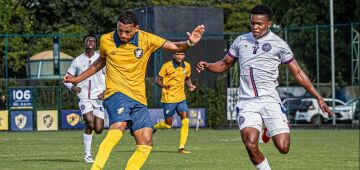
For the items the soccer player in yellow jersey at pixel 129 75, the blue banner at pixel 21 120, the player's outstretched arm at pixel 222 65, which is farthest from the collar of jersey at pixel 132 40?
the blue banner at pixel 21 120

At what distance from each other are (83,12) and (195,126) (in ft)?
94.1

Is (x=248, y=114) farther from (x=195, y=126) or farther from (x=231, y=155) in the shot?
(x=195, y=126)

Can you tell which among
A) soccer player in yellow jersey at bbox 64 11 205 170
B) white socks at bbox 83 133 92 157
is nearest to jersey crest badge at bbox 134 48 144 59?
soccer player in yellow jersey at bbox 64 11 205 170

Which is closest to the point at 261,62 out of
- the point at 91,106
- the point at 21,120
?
the point at 91,106

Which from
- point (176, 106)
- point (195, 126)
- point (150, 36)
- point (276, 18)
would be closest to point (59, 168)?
point (150, 36)

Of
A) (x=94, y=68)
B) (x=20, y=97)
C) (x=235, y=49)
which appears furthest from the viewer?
(x=20, y=97)

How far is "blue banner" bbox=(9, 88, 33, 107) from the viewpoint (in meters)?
41.3

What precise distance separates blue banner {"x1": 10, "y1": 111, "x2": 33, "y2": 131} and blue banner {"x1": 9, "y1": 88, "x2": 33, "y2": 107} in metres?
0.45

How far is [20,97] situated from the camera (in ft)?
137

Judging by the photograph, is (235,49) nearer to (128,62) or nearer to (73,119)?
(128,62)

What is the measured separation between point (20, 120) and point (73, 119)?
2205 millimetres

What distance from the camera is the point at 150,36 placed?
43.3 ft

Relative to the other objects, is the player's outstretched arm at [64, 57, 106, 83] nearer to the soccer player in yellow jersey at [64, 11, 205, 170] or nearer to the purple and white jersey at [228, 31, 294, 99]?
the soccer player in yellow jersey at [64, 11, 205, 170]

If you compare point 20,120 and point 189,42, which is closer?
point 189,42
